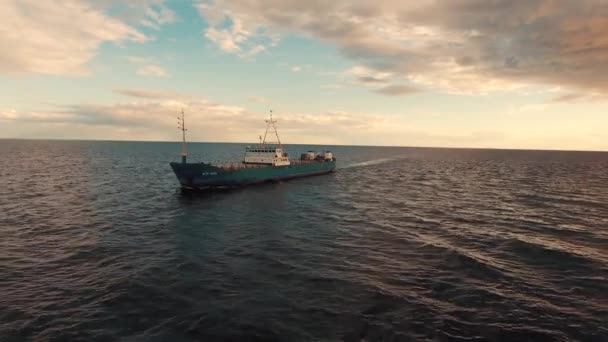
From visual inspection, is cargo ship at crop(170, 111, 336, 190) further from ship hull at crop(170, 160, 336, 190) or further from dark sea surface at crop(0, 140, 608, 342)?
dark sea surface at crop(0, 140, 608, 342)

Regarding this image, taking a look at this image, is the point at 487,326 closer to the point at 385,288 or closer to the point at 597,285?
the point at 385,288

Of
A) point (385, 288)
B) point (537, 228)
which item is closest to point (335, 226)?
point (385, 288)

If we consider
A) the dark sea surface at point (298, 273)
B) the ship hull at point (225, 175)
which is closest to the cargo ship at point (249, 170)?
the ship hull at point (225, 175)

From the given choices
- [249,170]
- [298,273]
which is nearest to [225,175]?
[249,170]

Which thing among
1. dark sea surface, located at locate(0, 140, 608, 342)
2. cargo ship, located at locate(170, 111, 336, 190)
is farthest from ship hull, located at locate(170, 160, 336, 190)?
dark sea surface, located at locate(0, 140, 608, 342)

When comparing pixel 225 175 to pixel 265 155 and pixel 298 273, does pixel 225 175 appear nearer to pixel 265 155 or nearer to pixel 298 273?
pixel 265 155

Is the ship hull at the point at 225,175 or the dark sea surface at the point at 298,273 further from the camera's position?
the ship hull at the point at 225,175

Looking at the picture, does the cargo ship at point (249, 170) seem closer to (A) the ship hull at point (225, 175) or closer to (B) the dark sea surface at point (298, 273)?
(A) the ship hull at point (225, 175)
